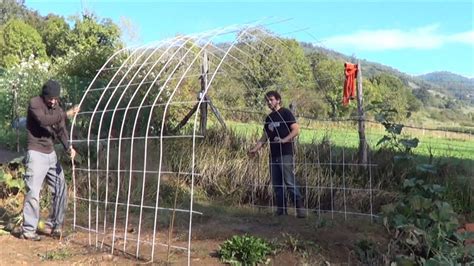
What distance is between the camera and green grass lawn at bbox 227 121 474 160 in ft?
29.1

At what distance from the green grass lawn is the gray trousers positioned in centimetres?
424

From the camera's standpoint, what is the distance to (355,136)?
344 inches

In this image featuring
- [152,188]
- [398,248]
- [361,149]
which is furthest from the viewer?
[361,149]

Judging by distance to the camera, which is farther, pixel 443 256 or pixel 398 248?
pixel 398 248

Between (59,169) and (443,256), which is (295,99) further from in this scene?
(443,256)

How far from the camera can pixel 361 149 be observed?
8492mm

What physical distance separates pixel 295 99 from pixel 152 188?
3336mm

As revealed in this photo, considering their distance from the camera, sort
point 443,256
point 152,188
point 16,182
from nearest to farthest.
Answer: point 443,256, point 16,182, point 152,188

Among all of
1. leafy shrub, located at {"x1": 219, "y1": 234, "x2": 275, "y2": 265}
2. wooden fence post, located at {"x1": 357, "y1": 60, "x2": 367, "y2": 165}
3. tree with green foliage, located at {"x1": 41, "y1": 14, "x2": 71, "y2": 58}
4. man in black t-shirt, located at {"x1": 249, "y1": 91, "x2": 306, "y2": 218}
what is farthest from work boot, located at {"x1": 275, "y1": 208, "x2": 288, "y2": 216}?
tree with green foliage, located at {"x1": 41, "y1": 14, "x2": 71, "y2": 58}

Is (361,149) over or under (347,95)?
under

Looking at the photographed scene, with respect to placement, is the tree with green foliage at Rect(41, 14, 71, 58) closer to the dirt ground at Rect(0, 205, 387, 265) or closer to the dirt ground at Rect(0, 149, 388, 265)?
the dirt ground at Rect(0, 149, 388, 265)

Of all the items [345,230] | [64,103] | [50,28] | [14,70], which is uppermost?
[50,28]

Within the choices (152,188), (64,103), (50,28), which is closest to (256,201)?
(152,188)

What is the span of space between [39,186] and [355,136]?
5094 millimetres
